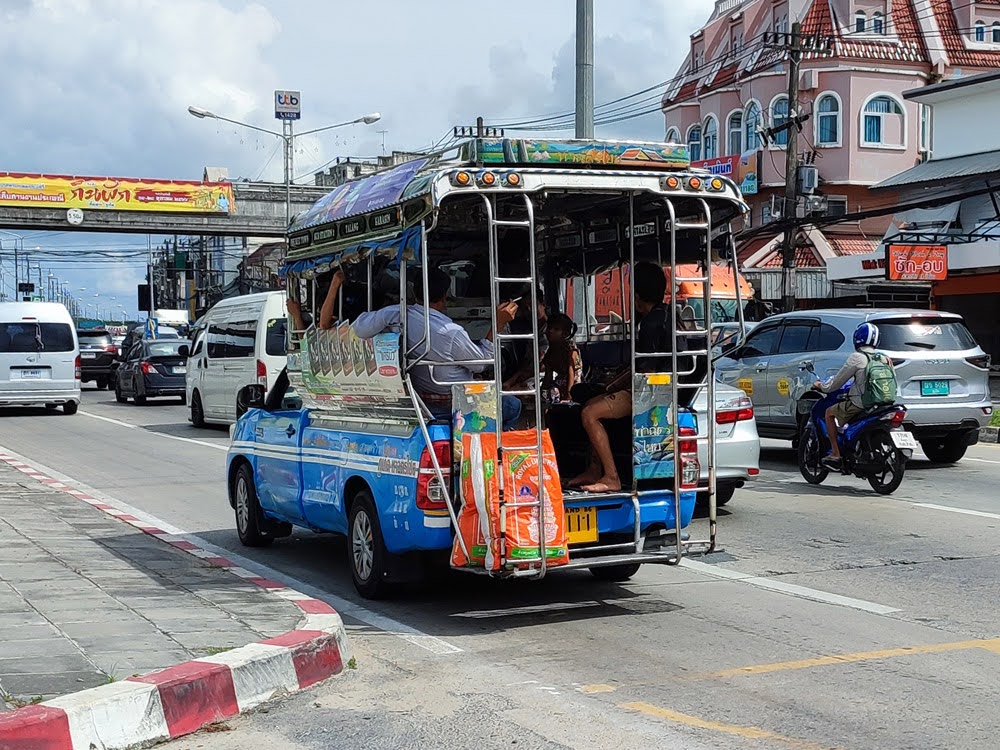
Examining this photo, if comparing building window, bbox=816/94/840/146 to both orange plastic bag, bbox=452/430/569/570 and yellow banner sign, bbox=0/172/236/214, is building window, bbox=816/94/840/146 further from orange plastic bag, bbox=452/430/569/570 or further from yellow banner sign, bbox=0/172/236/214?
orange plastic bag, bbox=452/430/569/570

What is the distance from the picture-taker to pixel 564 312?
32.5 ft

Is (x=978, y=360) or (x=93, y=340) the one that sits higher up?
(x=93, y=340)

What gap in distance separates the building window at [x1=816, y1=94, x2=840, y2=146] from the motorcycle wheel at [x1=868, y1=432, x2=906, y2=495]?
35.1m

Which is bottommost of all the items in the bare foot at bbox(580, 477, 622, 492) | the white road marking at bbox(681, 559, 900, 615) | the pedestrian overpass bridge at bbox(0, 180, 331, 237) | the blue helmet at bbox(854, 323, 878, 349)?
the white road marking at bbox(681, 559, 900, 615)

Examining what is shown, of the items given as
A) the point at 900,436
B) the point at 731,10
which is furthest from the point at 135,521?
the point at 731,10

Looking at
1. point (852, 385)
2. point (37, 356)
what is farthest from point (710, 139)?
point (852, 385)

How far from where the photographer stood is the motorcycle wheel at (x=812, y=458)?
44.8 ft

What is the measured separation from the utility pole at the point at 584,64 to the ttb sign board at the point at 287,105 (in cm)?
3885

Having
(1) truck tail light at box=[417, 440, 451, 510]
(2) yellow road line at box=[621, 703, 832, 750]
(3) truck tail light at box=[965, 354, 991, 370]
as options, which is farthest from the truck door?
(3) truck tail light at box=[965, 354, 991, 370]

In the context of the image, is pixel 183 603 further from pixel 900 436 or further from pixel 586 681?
pixel 900 436

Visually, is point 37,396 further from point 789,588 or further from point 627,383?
point 789,588

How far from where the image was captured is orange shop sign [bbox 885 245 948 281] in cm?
3067

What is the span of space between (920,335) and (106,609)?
10.5 meters

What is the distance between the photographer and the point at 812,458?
45.0 feet
